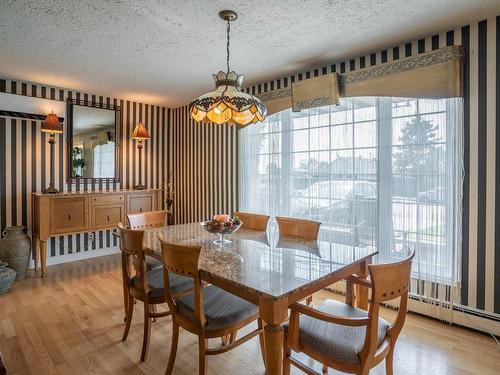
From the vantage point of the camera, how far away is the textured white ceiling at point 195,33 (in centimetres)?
220

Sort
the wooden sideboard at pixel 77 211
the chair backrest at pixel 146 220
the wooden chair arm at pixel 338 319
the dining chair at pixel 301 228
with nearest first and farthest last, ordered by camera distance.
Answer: the wooden chair arm at pixel 338 319
the dining chair at pixel 301 228
the chair backrest at pixel 146 220
the wooden sideboard at pixel 77 211

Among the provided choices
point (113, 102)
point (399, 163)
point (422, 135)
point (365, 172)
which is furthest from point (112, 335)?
point (113, 102)

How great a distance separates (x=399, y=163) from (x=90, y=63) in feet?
11.1

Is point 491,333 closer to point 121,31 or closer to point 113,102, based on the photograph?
point 121,31

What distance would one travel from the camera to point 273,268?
1.71m

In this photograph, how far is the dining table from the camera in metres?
1.40

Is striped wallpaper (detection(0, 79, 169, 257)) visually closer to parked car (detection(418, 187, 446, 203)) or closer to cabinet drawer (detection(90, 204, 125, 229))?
cabinet drawer (detection(90, 204, 125, 229))

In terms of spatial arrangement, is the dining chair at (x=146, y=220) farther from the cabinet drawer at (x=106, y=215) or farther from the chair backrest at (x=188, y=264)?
the cabinet drawer at (x=106, y=215)

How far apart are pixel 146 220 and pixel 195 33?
1844 mm

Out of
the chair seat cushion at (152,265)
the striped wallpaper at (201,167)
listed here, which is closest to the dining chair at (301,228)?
the chair seat cushion at (152,265)

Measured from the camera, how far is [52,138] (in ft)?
13.5

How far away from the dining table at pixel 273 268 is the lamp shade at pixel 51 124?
2412 mm

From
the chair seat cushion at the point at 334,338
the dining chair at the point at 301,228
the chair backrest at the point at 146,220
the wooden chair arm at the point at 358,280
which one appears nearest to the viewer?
the chair seat cushion at the point at 334,338

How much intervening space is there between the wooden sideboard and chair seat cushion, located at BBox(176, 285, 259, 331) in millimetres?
2761
